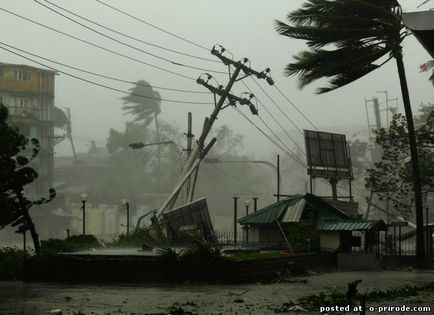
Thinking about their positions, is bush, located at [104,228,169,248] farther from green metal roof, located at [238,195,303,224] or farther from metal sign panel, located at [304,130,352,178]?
metal sign panel, located at [304,130,352,178]

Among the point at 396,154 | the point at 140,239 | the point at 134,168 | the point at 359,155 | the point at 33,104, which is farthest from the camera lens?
the point at 134,168

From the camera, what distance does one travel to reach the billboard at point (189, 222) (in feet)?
102

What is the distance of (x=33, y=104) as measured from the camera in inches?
2511

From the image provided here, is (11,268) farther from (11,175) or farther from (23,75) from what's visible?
(23,75)

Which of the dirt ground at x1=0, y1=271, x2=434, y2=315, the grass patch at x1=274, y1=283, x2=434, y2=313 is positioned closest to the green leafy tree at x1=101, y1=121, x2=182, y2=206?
the dirt ground at x1=0, y1=271, x2=434, y2=315

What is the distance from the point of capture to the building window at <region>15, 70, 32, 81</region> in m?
62.8

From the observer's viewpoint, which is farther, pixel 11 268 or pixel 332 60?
pixel 332 60

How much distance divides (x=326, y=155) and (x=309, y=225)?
9.62 meters

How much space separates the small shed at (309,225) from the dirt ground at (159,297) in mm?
9262

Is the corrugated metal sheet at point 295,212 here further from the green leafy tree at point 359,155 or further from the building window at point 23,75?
the green leafy tree at point 359,155

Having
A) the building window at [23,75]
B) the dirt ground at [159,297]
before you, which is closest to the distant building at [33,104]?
the building window at [23,75]

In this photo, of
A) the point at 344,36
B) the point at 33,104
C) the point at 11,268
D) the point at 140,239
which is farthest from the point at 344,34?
the point at 33,104

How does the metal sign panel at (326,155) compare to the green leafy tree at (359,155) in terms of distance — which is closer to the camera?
the metal sign panel at (326,155)

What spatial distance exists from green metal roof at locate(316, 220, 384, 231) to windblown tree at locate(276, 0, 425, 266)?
217 centimetres
